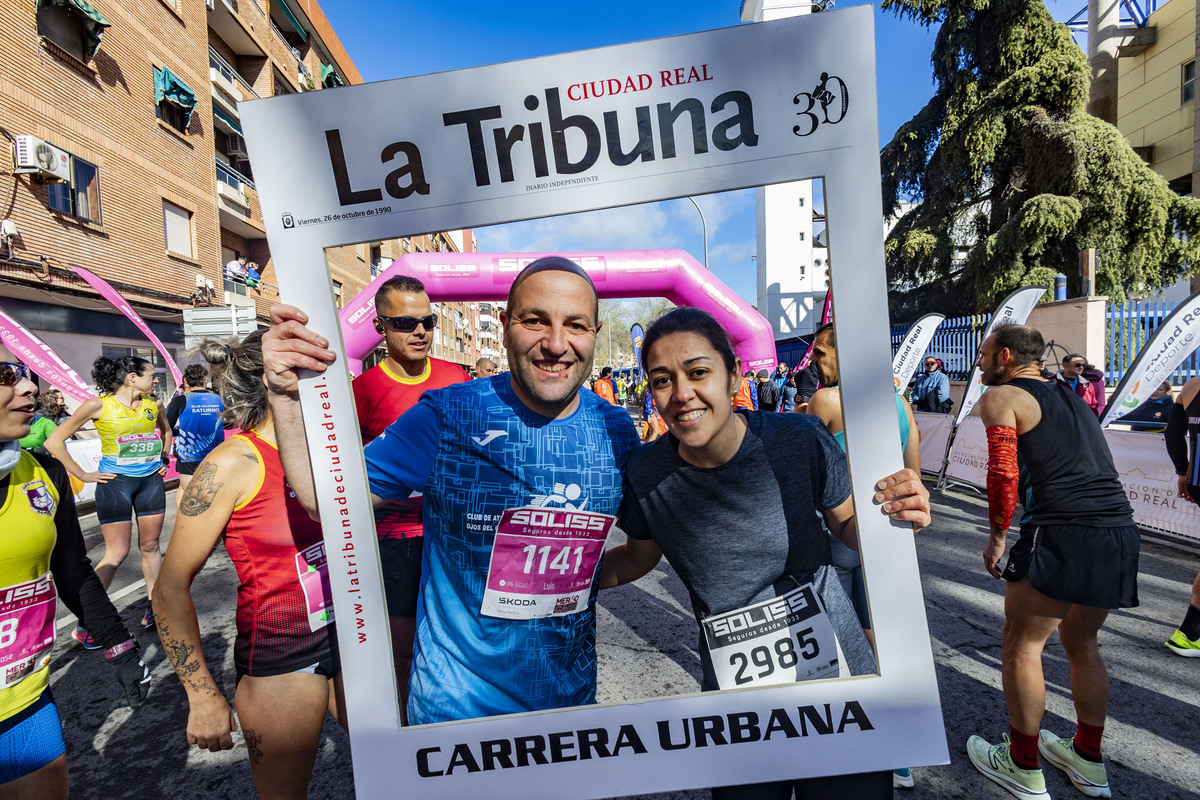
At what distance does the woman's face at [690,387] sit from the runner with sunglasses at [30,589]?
2.00 metres

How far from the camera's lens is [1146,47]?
65.5ft

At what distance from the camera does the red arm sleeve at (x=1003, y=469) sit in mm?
2334

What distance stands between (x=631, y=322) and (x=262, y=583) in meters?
2.01

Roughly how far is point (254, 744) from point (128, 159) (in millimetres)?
16197

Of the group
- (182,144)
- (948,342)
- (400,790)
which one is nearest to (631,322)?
(400,790)

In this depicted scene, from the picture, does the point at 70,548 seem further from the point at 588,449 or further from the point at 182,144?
the point at 182,144

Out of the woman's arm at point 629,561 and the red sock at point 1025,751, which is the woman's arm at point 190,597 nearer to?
the woman's arm at point 629,561

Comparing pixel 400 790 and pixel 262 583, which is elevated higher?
pixel 262 583

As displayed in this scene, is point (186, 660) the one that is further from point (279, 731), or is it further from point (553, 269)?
point (553, 269)

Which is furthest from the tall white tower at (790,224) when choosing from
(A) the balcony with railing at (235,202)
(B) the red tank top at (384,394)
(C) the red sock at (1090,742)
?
(A) the balcony with railing at (235,202)

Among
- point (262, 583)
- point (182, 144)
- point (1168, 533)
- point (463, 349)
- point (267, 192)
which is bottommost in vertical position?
point (1168, 533)

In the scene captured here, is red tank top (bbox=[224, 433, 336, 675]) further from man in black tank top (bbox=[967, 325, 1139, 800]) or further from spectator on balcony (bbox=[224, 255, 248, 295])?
spectator on balcony (bbox=[224, 255, 248, 295])

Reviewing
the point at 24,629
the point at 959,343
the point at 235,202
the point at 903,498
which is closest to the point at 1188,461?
the point at 903,498

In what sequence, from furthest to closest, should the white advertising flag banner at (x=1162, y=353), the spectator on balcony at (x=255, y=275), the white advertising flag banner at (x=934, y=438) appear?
the spectator on balcony at (x=255, y=275) < the white advertising flag banner at (x=934, y=438) < the white advertising flag banner at (x=1162, y=353)
